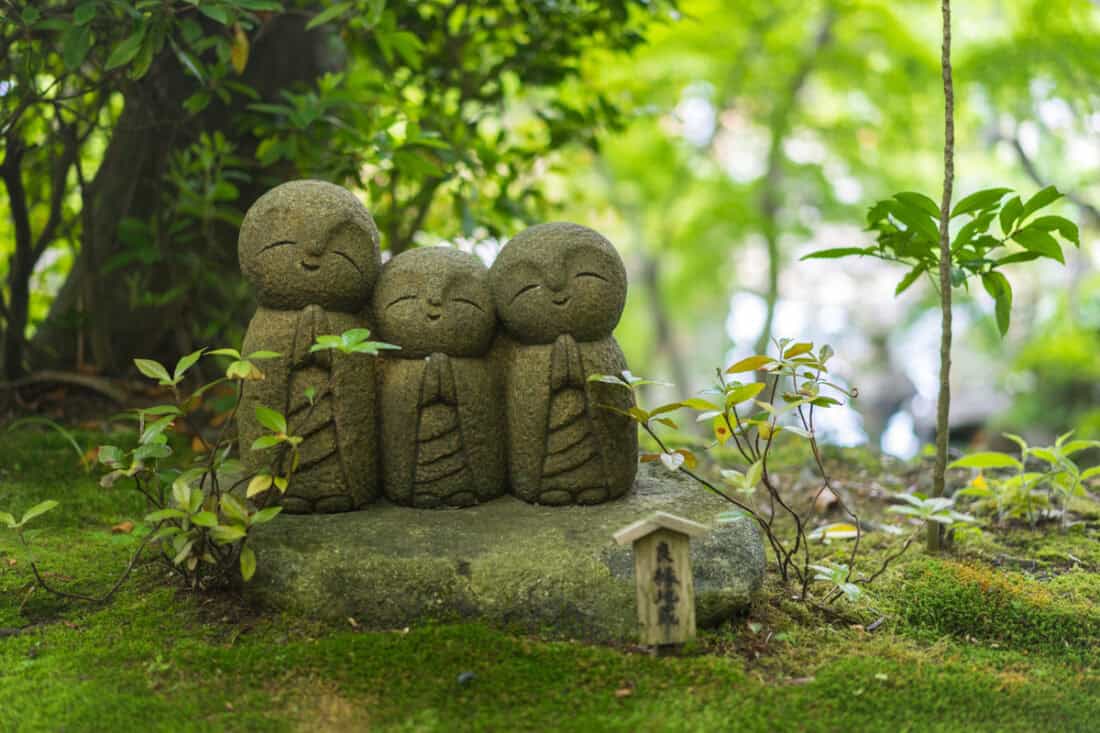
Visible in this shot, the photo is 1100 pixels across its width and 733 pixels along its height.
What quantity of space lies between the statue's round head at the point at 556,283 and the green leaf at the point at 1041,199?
1.54 metres

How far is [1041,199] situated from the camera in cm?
326

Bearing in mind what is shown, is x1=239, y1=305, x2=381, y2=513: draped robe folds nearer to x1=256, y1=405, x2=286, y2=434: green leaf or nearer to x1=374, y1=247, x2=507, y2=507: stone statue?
x1=374, y1=247, x2=507, y2=507: stone statue

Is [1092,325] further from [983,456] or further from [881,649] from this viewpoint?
[881,649]

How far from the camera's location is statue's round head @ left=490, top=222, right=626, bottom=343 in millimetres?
3320

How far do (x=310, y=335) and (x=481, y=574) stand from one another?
1075 mm

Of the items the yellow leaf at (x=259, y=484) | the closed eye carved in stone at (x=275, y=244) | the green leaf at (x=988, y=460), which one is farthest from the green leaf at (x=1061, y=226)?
the yellow leaf at (x=259, y=484)

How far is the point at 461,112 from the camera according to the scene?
5578 mm

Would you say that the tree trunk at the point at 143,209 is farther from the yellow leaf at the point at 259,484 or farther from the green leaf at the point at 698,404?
the green leaf at the point at 698,404

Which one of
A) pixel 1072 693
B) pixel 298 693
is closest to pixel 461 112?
pixel 298 693

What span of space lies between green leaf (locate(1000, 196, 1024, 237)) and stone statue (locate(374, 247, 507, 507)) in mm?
1955

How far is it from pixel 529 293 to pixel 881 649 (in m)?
1.73

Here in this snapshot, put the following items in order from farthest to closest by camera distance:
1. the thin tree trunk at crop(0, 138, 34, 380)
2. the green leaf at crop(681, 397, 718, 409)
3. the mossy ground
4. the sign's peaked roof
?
the thin tree trunk at crop(0, 138, 34, 380), the green leaf at crop(681, 397, 718, 409), the sign's peaked roof, the mossy ground

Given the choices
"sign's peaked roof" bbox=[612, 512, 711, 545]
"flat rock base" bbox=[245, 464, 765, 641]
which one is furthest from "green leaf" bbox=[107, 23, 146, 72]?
"sign's peaked roof" bbox=[612, 512, 711, 545]

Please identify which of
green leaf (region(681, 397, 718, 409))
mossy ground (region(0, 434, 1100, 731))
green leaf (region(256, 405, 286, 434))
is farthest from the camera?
green leaf (region(681, 397, 718, 409))
